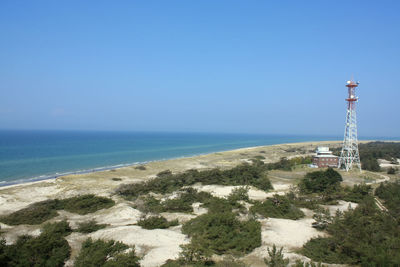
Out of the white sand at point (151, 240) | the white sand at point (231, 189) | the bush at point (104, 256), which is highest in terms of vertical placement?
the bush at point (104, 256)

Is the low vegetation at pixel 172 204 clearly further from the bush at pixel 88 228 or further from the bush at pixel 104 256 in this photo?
the bush at pixel 104 256

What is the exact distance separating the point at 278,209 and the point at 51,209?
62.1 ft

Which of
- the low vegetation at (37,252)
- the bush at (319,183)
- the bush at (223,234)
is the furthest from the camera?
the bush at (319,183)

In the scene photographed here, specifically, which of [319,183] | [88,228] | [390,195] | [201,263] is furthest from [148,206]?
[390,195]

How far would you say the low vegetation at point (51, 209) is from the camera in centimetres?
1888

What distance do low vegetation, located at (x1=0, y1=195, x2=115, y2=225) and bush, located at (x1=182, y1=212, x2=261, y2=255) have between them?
34.1 feet

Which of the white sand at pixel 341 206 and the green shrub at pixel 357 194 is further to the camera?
the green shrub at pixel 357 194

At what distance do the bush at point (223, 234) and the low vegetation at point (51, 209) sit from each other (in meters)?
10.4

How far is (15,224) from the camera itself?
1838cm

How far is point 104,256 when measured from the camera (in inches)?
435

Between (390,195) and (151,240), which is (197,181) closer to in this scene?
(151,240)

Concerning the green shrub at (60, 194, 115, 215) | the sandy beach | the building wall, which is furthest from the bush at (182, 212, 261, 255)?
the building wall

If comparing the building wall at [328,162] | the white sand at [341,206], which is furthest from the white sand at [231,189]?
the building wall at [328,162]

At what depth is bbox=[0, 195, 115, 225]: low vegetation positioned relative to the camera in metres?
18.9
